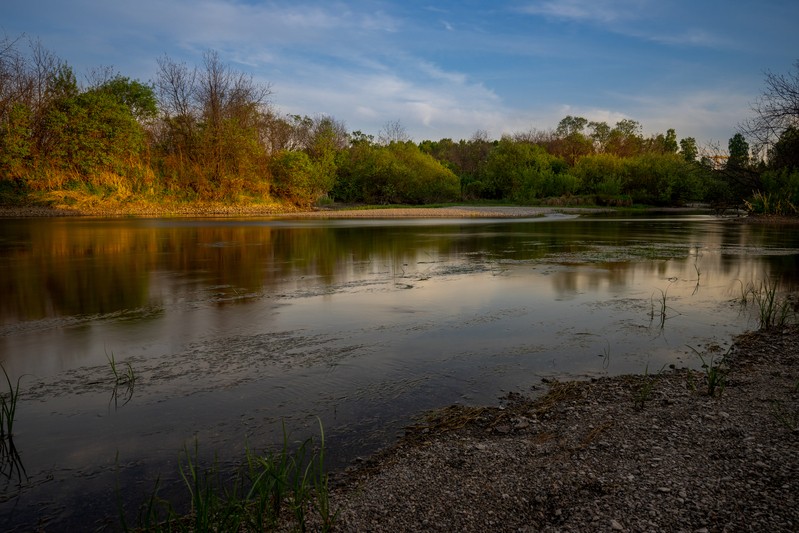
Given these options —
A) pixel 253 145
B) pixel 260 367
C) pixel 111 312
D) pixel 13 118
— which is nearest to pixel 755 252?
pixel 260 367

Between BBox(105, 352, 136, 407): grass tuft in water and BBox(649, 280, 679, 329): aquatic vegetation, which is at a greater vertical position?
BBox(649, 280, 679, 329): aquatic vegetation

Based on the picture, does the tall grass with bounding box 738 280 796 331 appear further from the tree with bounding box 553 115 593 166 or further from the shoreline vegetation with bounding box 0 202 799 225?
the tree with bounding box 553 115 593 166

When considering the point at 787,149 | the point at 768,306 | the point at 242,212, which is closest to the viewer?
the point at 768,306

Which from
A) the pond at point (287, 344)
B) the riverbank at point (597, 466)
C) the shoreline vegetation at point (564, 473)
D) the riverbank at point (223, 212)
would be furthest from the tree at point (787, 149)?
the shoreline vegetation at point (564, 473)

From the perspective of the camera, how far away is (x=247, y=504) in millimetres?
2824

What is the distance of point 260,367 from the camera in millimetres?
5180

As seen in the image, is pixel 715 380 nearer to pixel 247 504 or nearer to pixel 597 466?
pixel 597 466

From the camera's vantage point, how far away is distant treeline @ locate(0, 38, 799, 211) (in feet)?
120

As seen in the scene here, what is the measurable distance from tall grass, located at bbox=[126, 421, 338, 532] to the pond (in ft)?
0.69

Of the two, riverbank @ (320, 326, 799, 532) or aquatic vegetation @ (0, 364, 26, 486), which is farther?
aquatic vegetation @ (0, 364, 26, 486)

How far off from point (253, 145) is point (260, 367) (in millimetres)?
43447

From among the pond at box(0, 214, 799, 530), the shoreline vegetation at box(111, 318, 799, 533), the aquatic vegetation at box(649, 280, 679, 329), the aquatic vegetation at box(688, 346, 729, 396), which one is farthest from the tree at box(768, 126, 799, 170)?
the shoreline vegetation at box(111, 318, 799, 533)

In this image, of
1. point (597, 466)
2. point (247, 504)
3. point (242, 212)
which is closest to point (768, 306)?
point (597, 466)

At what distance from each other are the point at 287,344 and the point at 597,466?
3.78m
